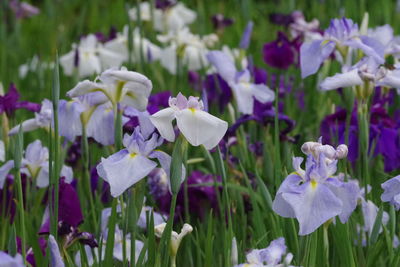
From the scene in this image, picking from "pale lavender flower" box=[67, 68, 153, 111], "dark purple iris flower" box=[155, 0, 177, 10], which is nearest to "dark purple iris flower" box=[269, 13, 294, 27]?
"dark purple iris flower" box=[155, 0, 177, 10]

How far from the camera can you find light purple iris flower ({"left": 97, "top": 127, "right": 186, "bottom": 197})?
1262mm

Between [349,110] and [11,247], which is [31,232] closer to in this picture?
[11,247]

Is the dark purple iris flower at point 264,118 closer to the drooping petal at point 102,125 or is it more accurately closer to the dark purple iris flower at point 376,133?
the dark purple iris flower at point 376,133

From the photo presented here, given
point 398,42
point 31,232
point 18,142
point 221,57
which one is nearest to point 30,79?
point 221,57

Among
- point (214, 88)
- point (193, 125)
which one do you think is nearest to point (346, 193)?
point (193, 125)

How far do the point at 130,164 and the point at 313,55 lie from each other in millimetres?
907

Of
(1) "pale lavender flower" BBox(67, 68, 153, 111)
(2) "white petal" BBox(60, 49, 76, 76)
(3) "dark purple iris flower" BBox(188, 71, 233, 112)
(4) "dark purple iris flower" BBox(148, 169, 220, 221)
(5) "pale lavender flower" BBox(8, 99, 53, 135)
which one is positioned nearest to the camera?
(1) "pale lavender flower" BBox(67, 68, 153, 111)

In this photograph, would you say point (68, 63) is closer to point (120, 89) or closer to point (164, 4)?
point (164, 4)

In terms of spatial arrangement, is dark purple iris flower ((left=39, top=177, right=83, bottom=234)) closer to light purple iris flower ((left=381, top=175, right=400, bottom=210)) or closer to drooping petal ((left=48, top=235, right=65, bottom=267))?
drooping petal ((left=48, top=235, right=65, bottom=267))

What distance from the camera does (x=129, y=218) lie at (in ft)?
4.41

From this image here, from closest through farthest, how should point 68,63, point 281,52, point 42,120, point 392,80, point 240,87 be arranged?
point 392,80 < point 42,120 < point 240,87 < point 281,52 < point 68,63

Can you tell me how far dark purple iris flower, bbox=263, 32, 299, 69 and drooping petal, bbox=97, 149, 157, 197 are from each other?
5.54 feet

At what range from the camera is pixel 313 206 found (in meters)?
1.18

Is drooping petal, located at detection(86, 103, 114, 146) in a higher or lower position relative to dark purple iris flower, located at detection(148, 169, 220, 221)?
higher
